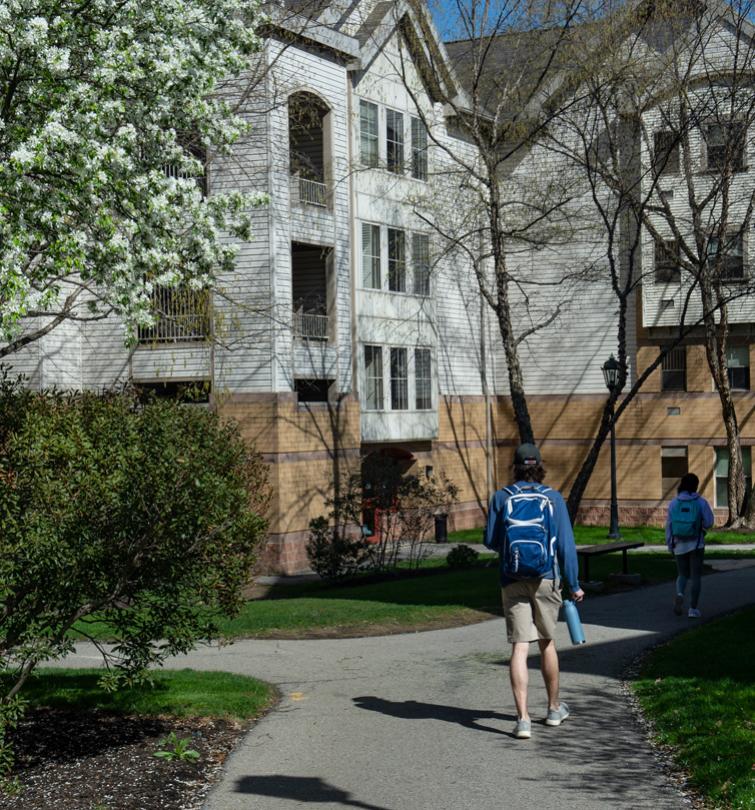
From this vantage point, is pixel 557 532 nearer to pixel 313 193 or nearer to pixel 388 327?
pixel 313 193

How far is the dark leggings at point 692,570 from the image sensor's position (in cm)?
1501

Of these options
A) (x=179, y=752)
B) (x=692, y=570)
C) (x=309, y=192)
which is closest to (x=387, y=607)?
(x=692, y=570)

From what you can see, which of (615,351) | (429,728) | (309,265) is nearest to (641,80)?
(309,265)

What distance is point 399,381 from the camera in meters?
34.2

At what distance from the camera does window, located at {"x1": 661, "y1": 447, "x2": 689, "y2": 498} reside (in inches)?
1459

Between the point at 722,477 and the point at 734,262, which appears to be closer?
the point at 734,262

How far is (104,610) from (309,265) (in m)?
23.3

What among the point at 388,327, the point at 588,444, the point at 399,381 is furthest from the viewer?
the point at 588,444

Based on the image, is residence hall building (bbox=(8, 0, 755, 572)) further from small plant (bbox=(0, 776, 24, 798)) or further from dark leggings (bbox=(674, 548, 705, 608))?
small plant (bbox=(0, 776, 24, 798))

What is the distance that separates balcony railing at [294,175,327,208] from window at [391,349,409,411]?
514cm

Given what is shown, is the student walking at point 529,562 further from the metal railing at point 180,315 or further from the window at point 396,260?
the window at point 396,260

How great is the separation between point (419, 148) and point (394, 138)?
1.28 m

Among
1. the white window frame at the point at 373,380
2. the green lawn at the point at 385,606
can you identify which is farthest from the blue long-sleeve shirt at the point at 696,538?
the white window frame at the point at 373,380

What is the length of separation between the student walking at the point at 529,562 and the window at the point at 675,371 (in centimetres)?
2904
